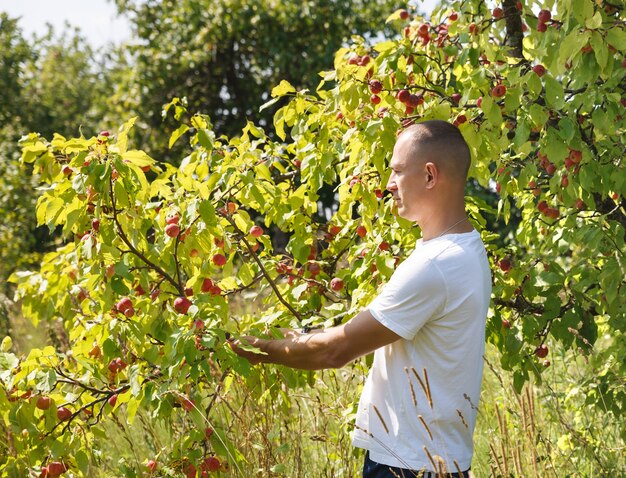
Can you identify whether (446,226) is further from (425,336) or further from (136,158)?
(136,158)

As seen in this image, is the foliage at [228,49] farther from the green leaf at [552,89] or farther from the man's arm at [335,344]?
the man's arm at [335,344]

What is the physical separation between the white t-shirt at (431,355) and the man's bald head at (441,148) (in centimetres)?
21

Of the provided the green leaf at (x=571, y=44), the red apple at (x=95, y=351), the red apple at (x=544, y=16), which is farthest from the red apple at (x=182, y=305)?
the red apple at (x=544, y=16)

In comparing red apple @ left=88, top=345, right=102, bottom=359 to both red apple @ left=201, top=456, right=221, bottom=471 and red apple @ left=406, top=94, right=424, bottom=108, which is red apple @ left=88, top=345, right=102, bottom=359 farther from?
red apple @ left=406, top=94, right=424, bottom=108

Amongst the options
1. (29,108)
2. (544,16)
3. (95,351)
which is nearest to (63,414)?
(95,351)

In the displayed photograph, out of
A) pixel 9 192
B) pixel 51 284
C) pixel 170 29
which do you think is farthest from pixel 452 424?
pixel 170 29

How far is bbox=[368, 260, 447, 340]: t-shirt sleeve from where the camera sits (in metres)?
2.30

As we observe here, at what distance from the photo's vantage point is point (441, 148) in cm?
251

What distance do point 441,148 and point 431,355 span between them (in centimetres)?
62

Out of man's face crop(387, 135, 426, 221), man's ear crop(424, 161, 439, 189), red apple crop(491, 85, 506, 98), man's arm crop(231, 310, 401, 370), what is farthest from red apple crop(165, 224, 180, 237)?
red apple crop(491, 85, 506, 98)

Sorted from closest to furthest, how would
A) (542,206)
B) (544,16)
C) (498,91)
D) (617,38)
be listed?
(617,38) → (498,91) → (544,16) → (542,206)

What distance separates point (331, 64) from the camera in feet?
45.1

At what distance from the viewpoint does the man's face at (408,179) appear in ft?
8.20

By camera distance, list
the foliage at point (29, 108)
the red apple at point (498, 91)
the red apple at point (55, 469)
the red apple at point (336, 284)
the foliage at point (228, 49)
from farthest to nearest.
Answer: the foliage at point (228, 49), the foliage at point (29, 108), the red apple at point (336, 284), the red apple at point (498, 91), the red apple at point (55, 469)
